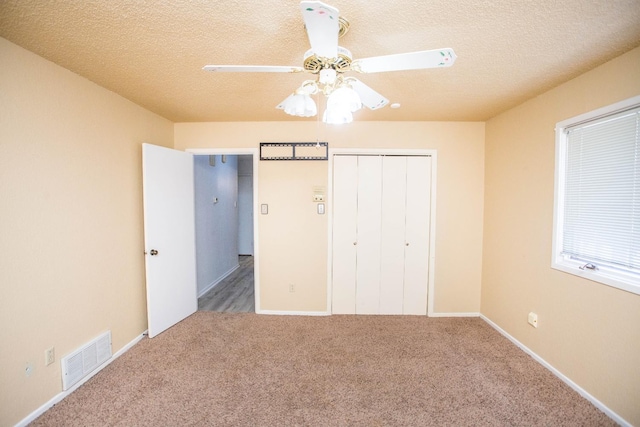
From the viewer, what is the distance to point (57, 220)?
1851 millimetres

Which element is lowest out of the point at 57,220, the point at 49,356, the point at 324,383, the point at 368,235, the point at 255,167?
the point at 324,383

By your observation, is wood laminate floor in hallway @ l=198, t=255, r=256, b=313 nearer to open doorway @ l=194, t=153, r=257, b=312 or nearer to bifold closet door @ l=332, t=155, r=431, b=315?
open doorway @ l=194, t=153, r=257, b=312

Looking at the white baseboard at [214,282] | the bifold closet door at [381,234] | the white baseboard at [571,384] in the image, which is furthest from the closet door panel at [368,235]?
the white baseboard at [214,282]

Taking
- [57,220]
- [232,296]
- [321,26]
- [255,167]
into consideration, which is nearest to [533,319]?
[321,26]

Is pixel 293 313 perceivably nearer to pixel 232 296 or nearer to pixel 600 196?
pixel 232 296

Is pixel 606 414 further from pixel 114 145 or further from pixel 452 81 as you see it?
pixel 114 145

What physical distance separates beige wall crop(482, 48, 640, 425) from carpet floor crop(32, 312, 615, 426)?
233 millimetres

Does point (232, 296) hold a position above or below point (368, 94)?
below

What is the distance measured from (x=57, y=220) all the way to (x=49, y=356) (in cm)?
96

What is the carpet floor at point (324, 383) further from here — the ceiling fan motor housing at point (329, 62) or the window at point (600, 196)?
the ceiling fan motor housing at point (329, 62)

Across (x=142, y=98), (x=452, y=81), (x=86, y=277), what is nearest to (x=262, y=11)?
(x=452, y=81)

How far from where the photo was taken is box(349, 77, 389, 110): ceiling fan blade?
1.36 meters

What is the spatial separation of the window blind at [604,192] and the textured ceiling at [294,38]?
0.49 m

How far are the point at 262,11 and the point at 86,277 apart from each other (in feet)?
7.82
